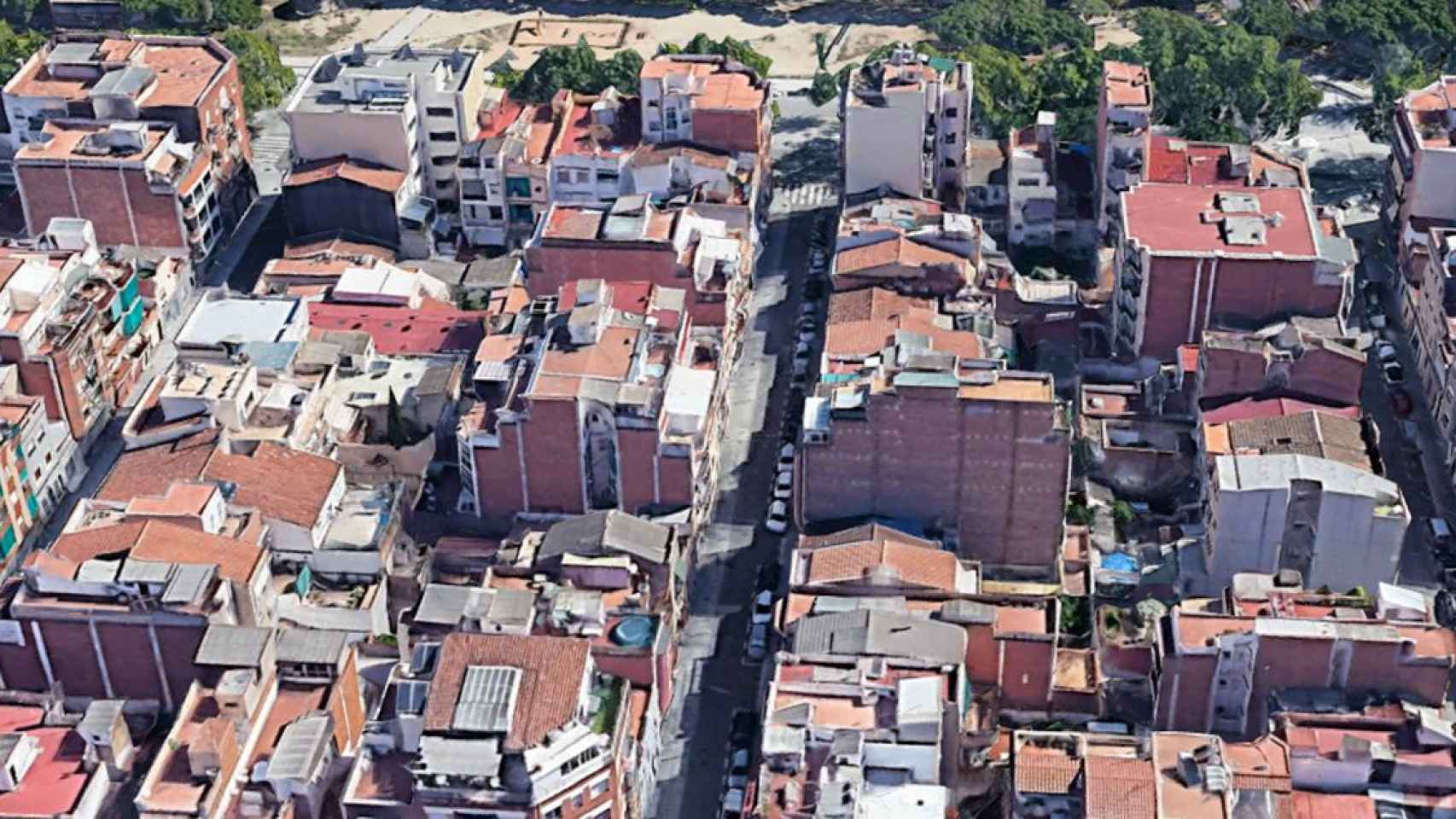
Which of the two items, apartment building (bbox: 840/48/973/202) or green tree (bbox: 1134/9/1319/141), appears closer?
apartment building (bbox: 840/48/973/202)

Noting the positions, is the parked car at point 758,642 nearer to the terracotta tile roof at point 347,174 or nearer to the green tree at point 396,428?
the green tree at point 396,428

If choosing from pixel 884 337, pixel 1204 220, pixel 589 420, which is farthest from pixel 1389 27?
pixel 589 420

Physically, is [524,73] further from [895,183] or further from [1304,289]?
[1304,289]

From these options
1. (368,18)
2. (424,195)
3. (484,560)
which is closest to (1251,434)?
(484,560)

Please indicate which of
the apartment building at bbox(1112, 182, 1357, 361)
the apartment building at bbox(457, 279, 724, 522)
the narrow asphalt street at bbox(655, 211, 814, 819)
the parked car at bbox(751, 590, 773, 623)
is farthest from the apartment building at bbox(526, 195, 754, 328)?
the apartment building at bbox(1112, 182, 1357, 361)

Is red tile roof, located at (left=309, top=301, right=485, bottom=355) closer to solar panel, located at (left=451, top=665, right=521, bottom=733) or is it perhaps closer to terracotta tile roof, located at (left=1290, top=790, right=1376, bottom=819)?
solar panel, located at (left=451, top=665, right=521, bottom=733)

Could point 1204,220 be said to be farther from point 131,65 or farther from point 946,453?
point 131,65
